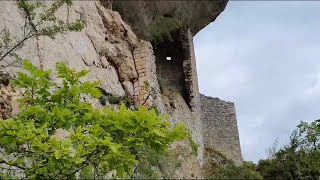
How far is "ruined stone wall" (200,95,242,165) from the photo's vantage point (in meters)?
17.4

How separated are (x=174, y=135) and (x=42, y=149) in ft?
3.36

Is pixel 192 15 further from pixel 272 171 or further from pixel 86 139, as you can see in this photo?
pixel 86 139

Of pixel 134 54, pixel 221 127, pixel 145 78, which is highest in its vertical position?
pixel 134 54

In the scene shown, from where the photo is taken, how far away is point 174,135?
4125 millimetres

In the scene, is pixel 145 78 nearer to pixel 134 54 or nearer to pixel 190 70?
pixel 134 54

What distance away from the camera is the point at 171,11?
13891 millimetres

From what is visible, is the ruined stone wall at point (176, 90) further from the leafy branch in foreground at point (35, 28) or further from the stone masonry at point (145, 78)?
the leafy branch in foreground at point (35, 28)

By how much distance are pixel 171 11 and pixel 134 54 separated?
8.27 ft

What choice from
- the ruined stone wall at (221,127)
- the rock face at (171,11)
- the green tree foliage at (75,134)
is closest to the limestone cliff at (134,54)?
the rock face at (171,11)

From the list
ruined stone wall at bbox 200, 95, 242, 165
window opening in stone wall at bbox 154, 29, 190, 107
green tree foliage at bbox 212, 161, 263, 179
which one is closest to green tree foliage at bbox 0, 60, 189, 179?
green tree foliage at bbox 212, 161, 263, 179

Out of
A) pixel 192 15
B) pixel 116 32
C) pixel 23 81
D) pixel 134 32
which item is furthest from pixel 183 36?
pixel 23 81

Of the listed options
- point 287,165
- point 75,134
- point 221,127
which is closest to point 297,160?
point 287,165

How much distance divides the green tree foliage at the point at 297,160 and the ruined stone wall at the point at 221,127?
9.75 feet

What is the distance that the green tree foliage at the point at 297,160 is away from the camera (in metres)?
9.92
